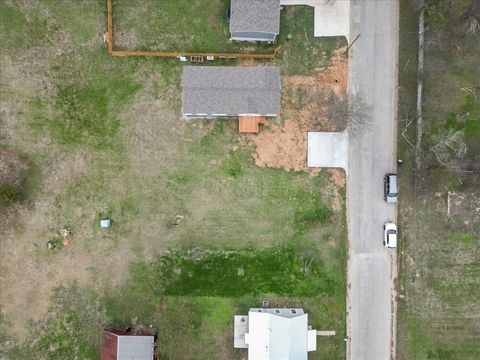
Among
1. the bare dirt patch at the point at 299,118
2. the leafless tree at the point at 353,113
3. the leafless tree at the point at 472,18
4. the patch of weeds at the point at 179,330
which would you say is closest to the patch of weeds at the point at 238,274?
the patch of weeds at the point at 179,330

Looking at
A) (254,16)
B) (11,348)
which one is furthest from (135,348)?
(254,16)

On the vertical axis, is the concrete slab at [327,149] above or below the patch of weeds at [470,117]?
below

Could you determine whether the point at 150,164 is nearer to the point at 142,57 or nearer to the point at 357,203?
the point at 142,57

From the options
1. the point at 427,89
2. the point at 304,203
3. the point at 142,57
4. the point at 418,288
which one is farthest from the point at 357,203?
the point at 142,57

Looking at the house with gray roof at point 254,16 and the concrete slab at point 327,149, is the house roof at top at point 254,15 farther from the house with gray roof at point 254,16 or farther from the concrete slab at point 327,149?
Answer: the concrete slab at point 327,149

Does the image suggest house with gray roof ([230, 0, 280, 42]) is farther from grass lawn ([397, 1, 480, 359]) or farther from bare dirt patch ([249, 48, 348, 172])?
grass lawn ([397, 1, 480, 359])

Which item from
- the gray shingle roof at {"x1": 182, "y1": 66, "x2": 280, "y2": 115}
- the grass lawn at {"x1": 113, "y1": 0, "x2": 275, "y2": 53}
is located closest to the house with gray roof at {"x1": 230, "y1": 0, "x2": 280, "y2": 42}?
the grass lawn at {"x1": 113, "y1": 0, "x2": 275, "y2": 53}
